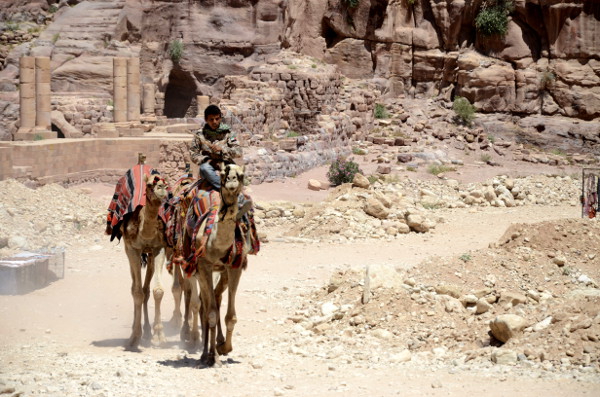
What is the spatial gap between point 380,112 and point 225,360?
26.8 m

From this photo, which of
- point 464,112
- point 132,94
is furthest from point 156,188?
point 464,112

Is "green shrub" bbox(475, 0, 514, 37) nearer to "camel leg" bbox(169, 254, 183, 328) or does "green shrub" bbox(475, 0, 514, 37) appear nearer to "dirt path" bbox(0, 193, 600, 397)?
"dirt path" bbox(0, 193, 600, 397)

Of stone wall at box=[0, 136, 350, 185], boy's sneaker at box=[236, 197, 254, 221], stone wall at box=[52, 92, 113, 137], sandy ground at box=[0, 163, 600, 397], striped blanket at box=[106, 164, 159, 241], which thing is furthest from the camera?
stone wall at box=[52, 92, 113, 137]

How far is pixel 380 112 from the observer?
35906 millimetres

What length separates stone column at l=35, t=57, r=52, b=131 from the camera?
31.4 m

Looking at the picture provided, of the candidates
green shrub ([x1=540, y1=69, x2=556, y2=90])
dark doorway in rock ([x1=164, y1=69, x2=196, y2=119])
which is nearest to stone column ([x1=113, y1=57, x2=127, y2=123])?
dark doorway in rock ([x1=164, y1=69, x2=196, y2=119])

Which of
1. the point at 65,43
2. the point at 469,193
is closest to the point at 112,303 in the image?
the point at 469,193

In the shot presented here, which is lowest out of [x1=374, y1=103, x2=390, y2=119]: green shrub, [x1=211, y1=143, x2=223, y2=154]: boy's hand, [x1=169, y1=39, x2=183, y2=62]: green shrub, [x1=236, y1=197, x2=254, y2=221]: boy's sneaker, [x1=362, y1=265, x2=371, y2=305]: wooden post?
[x1=362, y1=265, x2=371, y2=305]: wooden post

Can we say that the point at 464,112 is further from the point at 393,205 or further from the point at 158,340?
the point at 158,340

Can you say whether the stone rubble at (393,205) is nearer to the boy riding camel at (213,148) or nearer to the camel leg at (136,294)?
the camel leg at (136,294)

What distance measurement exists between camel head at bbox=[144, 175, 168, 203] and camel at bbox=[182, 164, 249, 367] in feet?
3.05

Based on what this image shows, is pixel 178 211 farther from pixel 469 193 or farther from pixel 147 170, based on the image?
pixel 469 193

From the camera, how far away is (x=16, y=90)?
36.8 metres

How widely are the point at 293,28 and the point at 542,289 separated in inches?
1005
